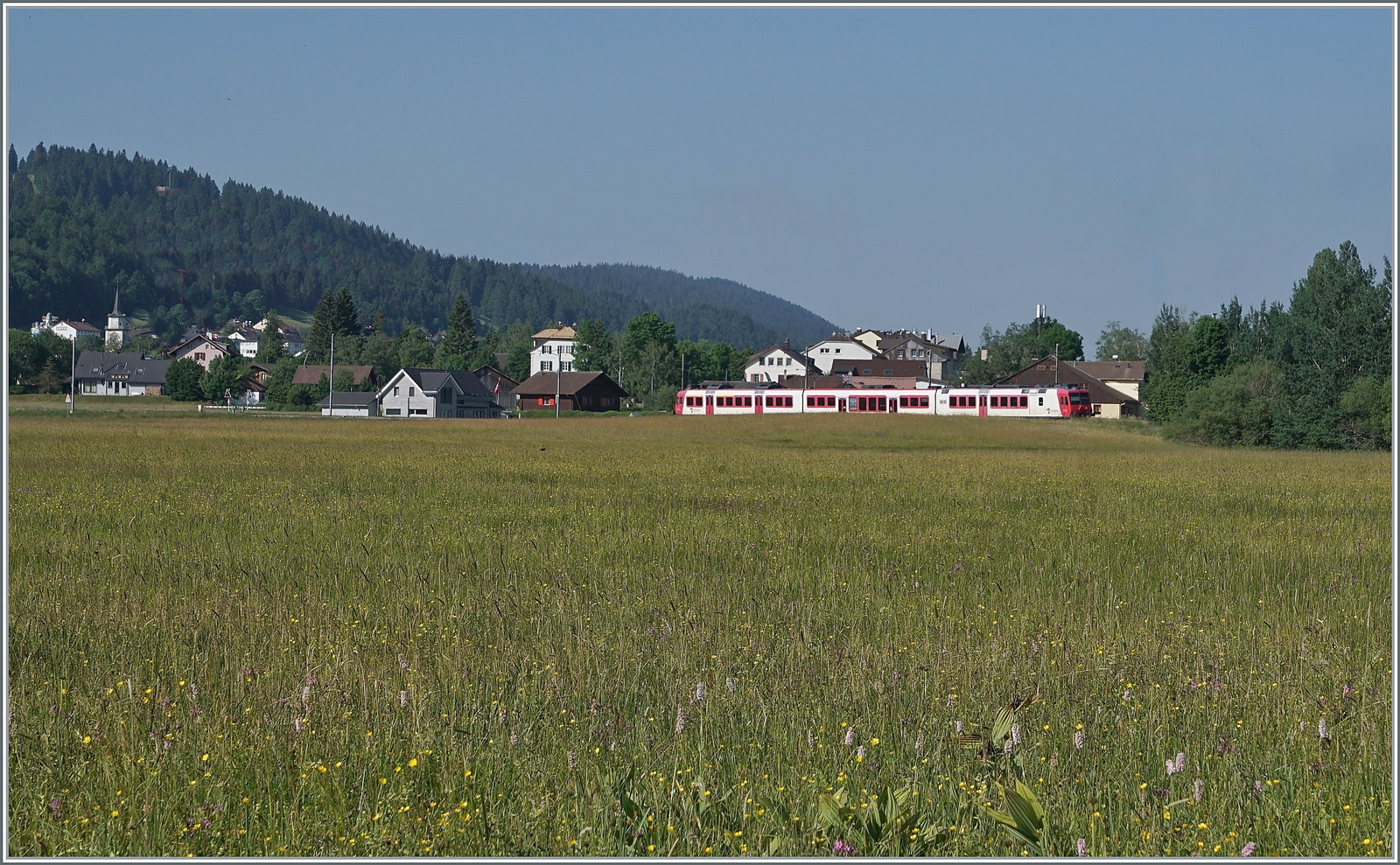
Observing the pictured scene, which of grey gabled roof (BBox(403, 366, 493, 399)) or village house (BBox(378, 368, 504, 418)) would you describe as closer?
village house (BBox(378, 368, 504, 418))

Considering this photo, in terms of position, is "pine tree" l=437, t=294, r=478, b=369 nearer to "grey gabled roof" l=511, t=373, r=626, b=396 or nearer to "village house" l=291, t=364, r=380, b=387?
"village house" l=291, t=364, r=380, b=387

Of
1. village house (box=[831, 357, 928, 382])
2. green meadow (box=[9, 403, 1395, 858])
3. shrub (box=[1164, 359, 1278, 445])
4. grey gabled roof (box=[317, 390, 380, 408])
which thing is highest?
village house (box=[831, 357, 928, 382])

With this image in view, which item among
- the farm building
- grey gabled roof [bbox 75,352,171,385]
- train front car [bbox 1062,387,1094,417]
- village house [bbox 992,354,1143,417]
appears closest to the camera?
train front car [bbox 1062,387,1094,417]

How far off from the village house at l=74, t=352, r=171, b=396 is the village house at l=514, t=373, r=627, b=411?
42.6m

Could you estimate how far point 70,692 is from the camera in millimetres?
6863

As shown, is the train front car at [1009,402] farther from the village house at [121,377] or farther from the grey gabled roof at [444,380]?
the village house at [121,377]

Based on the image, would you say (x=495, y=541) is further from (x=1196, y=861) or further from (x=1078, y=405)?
(x=1078, y=405)

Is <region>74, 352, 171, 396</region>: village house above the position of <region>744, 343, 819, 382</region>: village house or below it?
below

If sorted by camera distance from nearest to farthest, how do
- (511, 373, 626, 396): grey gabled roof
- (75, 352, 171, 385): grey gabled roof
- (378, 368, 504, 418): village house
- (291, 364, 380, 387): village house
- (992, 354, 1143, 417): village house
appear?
(378, 368, 504, 418): village house, (992, 354, 1143, 417): village house, (511, 373, 626, 396): grey gabled roof, (75, 352, 171, 385): grey gabled roof, (291, 364, 380, 387): village house

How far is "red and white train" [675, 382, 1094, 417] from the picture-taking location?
3654 inches

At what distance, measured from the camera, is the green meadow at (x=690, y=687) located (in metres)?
5.06

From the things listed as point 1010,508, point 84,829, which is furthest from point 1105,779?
point 1010,508

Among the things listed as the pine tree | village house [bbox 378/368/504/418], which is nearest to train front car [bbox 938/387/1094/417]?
village house [bbox 378/368/504/418]

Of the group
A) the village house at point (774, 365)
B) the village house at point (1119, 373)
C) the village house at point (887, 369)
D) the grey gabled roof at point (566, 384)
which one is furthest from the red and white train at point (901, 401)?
the village house at point (774, 365)
